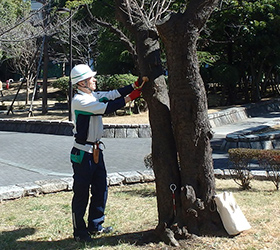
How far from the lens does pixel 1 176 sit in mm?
9469

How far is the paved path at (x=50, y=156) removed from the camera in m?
9.82

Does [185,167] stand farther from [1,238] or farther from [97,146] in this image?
[1,238]

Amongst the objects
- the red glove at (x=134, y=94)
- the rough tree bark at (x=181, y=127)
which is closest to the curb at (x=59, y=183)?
the rough tree bark at (x=181, y=127)

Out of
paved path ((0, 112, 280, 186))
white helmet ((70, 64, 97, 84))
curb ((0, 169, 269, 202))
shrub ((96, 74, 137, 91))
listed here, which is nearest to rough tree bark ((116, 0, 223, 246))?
white helmet ((70, 64, 97, 84))

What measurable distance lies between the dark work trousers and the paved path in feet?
13.8

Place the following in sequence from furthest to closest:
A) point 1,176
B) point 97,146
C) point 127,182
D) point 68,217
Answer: point 1,176 → point 127,182 → point 68,217 → point 97,146

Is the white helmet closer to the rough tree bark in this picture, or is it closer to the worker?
the worker

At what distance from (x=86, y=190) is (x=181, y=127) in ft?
4.08

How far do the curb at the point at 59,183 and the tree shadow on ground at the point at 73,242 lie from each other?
196 cm

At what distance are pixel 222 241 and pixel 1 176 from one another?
619cm

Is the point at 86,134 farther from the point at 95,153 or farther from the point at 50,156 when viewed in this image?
the point at 50,156

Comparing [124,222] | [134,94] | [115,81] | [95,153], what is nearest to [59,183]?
[124,222]

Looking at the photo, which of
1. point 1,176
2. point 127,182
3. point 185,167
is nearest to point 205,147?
point 185,167

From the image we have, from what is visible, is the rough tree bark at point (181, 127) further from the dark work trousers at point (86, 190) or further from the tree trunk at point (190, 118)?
the dark work trousers at point (86, 190)
